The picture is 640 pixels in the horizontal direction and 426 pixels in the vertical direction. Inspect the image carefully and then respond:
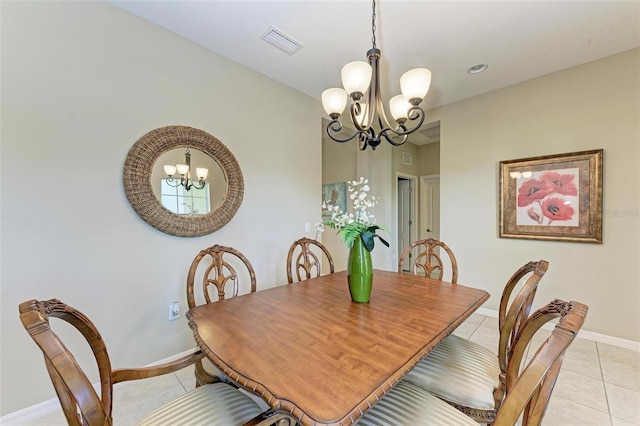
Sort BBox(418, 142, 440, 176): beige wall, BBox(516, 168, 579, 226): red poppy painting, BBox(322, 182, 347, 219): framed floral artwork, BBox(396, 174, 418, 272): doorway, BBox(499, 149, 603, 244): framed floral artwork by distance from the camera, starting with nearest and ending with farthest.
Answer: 1. BBox(499, 149, 603, 244): framed floral artwork
2. BBox(516, 168, 579, 226): red poppy painting
3. BBox(322, 182, 347, 219): framed floral artwork
4. BBox(418, 142, 440, 176): beige wall
5. BBox(396, 174, 418, 272): doorway

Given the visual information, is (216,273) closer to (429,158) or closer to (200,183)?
(200,183)

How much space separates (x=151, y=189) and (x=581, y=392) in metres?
3.47

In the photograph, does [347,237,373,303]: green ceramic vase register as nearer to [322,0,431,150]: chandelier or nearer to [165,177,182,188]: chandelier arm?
[322,0,431,150]: chandelier

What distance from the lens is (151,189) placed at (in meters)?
2.05

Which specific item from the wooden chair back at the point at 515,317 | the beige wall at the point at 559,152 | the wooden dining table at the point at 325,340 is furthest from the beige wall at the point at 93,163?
the beige wall at the point at 559,152

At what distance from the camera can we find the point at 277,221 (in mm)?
2979

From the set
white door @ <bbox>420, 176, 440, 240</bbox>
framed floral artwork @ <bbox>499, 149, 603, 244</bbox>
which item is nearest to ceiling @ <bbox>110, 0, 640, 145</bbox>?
framed floral artwork @ <bbox>499, 149, 603, 244</bbox>

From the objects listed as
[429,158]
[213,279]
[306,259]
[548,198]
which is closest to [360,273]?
[306,259]

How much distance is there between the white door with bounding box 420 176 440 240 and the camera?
5539 mm

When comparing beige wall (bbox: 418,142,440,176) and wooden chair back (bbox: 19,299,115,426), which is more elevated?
beige wall (bbox: 418,142,440,176)

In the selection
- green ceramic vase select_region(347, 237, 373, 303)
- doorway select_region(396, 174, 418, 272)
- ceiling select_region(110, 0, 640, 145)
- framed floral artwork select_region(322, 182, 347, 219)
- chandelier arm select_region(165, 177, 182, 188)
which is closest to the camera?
green ceramic vase select_region(347, 237, 373, 303)

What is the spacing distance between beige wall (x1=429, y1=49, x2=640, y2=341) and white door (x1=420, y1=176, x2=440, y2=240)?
202 cm

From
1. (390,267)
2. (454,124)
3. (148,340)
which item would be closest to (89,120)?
(148,340)

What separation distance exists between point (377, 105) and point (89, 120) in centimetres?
204
